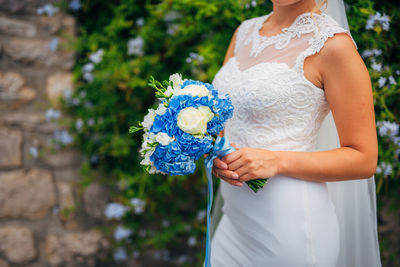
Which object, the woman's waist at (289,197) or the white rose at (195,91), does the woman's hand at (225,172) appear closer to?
the woman's waist at (289,197)

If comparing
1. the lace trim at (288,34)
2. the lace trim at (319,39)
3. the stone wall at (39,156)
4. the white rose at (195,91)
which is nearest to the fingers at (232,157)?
the white rose at (195,91)

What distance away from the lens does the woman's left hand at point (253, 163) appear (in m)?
1.28

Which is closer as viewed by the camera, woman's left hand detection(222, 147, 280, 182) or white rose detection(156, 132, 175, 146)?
white rose detection(156, 132, 175, 146)

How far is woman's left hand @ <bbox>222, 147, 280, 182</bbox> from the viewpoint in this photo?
1279mm

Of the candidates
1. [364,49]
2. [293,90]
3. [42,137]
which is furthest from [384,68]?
[42,137]

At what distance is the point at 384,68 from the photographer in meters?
1.92

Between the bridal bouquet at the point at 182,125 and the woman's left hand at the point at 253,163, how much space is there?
0.57 ft

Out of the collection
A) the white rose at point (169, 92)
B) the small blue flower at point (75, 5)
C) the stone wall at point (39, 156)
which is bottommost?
the stone wall at point (39, 156)

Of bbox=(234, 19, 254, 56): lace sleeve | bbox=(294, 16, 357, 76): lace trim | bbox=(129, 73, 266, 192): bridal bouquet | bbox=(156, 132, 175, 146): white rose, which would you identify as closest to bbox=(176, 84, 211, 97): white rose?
bbox=(129, 73, 266, 192): bridal bouquet

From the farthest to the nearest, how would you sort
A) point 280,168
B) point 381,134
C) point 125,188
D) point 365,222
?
point 125,188 < point 381,134 < point 365,222 < point 280,168

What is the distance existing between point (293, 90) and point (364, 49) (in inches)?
39.7

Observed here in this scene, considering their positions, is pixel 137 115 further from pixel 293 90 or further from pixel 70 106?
pixel 293 90

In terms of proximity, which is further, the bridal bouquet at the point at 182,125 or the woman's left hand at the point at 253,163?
the woman's left hand at the point at 253,163

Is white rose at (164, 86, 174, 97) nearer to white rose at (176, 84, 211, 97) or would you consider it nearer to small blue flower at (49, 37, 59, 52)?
white rose at (176, 84, 211, 97)
